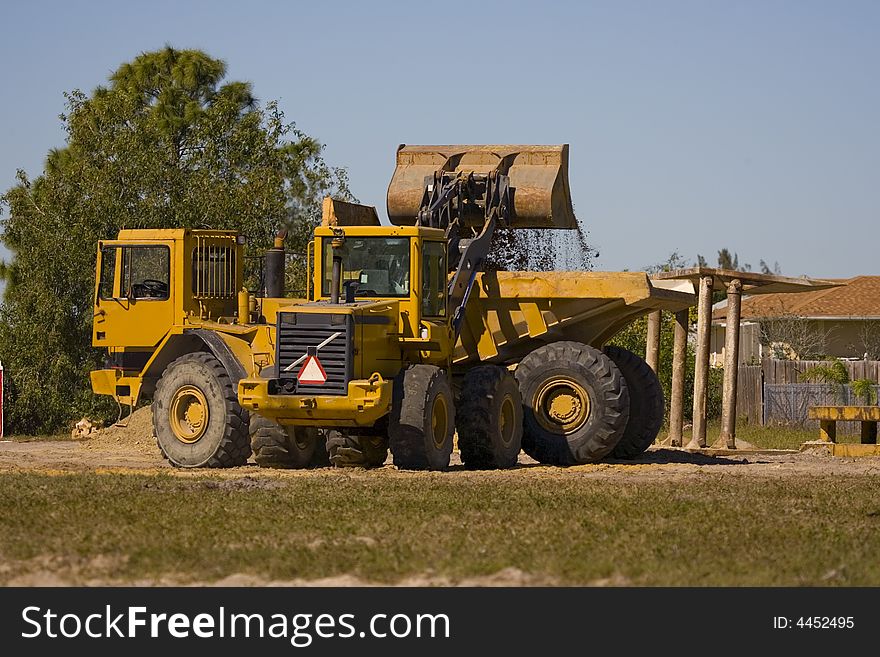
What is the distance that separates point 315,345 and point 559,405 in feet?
14.3

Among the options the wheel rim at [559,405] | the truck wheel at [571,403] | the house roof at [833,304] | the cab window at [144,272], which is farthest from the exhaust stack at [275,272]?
the house roof at [833,304]

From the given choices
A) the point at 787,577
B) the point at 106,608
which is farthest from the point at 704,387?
the point at 106,608

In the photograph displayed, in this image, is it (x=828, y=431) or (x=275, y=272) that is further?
(x=828, y=431)

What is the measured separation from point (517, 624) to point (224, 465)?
11011 mm

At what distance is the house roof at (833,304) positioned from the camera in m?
51.6

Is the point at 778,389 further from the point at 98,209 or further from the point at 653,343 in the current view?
the point at 98,209

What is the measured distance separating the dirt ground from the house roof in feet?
88.9

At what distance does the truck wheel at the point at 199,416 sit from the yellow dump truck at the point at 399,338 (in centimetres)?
2

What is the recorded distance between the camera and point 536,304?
22.2m

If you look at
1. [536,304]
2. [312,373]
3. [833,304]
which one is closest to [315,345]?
[312,373]

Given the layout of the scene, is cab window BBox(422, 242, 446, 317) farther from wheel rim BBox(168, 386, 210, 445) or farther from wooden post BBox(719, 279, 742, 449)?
wooden post BBox(719, 279, 742, 449)

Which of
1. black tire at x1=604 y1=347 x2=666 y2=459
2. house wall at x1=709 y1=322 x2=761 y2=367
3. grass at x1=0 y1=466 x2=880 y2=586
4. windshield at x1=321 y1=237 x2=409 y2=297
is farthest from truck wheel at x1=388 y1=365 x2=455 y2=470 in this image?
house wall at x1=709 y1=322 x2=761 y2=367

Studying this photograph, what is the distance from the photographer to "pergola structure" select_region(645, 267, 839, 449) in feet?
86.1

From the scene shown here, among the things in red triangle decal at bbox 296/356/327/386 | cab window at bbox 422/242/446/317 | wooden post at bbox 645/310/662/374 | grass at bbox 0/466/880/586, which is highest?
cab window at bbox 422/242/446/317
